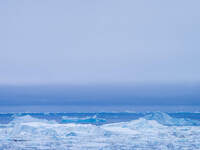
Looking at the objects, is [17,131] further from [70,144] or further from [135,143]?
[135,143]

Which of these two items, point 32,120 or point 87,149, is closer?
point 87,149

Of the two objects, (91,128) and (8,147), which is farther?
(91,128)

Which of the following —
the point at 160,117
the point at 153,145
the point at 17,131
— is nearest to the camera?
the point at 153,145

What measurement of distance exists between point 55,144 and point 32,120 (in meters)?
7.18

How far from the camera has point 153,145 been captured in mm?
8227

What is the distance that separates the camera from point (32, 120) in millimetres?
15438

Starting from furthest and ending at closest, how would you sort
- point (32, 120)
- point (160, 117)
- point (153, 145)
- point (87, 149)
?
point (160, 117) < point (32, 120) < point (153, 145) < point (87, 149)

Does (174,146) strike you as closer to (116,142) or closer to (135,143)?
(135,143)

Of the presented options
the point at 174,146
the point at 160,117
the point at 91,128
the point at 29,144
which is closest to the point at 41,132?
the point at 91,128

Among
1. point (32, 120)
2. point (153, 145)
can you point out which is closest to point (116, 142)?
point (153, 145)

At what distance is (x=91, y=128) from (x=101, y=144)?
3.75 m

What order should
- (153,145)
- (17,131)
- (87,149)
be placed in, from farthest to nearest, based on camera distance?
1. (17,131)
2. (153,145)
3. (87,149)

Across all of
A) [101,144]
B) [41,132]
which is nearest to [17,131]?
[41,132]

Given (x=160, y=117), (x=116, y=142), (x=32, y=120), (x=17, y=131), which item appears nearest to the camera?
(x=116, y=142)
